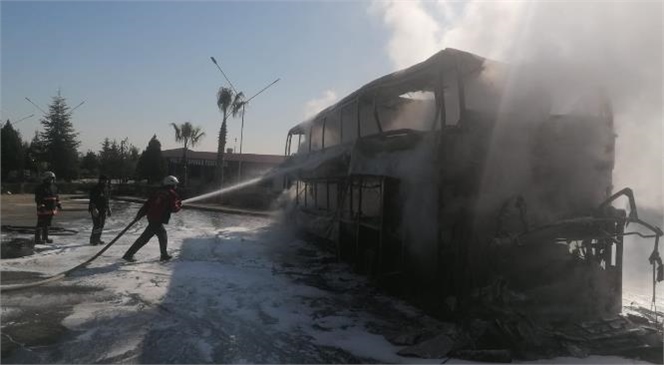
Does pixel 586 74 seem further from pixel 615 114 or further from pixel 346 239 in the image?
pixel 346 239

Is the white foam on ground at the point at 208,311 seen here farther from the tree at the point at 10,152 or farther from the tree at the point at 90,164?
the tree at the point at 90,164

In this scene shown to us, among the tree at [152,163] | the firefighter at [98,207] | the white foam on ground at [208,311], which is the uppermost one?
the tree at [152,163]

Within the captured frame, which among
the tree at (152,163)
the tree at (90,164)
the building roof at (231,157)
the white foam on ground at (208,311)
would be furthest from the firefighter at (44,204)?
the tree at (90,164)

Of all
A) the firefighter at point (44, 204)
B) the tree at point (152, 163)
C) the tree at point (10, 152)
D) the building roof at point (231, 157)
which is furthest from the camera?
the building roof at point (231, 157)

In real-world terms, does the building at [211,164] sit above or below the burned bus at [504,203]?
above

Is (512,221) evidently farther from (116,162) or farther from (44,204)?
(116,162)

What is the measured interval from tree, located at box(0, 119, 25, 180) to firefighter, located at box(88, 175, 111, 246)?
3409 centimetres

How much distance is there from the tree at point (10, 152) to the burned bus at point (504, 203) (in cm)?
4106

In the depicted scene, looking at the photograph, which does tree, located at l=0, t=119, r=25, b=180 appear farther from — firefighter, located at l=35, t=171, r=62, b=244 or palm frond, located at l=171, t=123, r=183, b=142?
firefighter, located at l=35, t=171, r=62, b=244

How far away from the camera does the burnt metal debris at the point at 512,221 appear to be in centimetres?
604

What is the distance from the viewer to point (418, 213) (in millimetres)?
7168

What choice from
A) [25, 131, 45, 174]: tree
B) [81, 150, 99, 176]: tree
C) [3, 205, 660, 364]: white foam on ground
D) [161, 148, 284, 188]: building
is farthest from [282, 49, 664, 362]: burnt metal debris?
[81, 150, 99, 176]: tree

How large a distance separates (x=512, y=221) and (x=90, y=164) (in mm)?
55301

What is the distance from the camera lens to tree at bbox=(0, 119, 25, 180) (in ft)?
129
